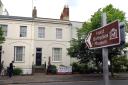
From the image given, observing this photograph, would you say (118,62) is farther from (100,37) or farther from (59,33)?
(100,37)

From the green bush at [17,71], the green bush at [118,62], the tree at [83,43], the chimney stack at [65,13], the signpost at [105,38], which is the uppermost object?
the chimney stack at [65,13]

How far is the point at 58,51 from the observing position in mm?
38219

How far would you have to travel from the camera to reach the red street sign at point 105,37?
15.4ft

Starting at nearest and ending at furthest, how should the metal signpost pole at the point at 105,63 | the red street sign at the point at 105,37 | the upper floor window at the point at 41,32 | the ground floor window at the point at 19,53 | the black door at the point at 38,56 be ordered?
1. the red street sign at the point at 105,37
2. the metal signpost pole at the point at 105,63
3. the ground floor window at the point at 19,53
4. the black door at the point at 38,56
5. the upper floor window at the point at 41,32

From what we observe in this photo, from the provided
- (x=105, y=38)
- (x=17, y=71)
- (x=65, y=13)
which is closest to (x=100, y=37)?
(x=105, y=38)

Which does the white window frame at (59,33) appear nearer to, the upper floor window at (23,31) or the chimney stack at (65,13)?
the chimney stack at (65,13)

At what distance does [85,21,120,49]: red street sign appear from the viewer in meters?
4.69

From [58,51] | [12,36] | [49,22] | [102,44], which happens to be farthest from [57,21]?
[102,44]

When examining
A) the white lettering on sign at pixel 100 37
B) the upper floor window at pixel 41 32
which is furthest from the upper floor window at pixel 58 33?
the white lettering on sign at pixel 100 37

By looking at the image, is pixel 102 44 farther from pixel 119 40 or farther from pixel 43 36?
pixel 43 36

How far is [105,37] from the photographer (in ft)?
16.9

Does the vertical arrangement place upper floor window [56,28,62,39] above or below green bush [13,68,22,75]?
above

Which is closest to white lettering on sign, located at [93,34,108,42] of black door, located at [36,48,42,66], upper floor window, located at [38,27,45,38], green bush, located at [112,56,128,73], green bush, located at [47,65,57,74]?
green bush, located at [47,65,57,74]

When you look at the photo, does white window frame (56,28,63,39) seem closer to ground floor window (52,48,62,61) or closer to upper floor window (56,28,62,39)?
upper floor window (56,28,62,39)
